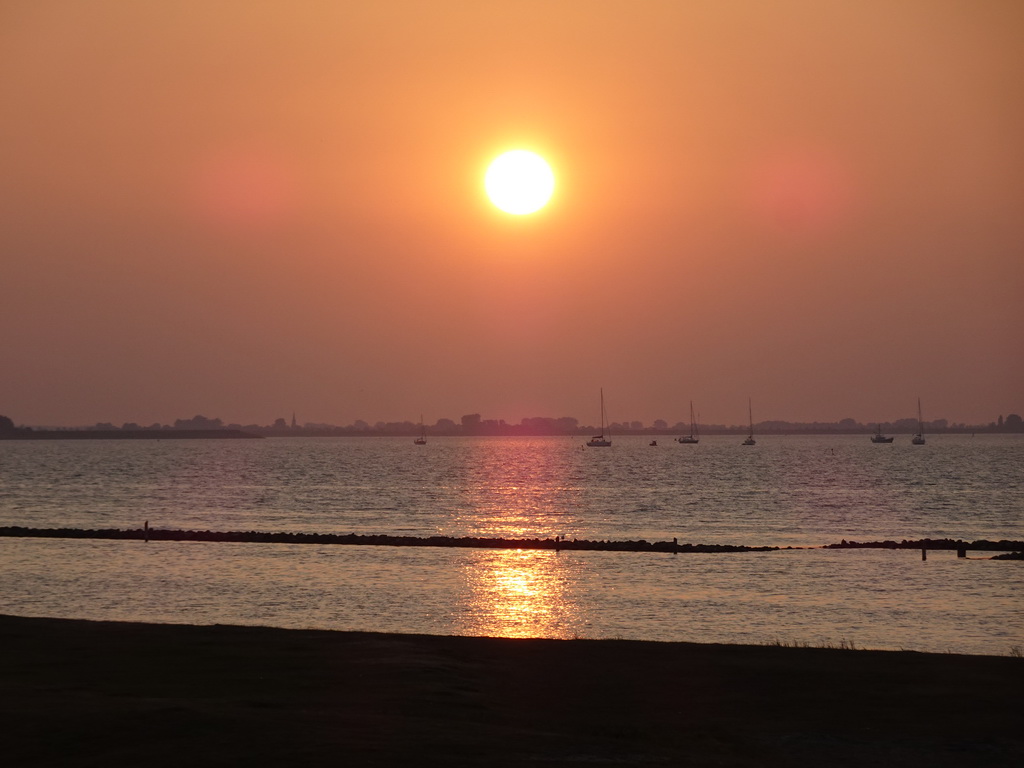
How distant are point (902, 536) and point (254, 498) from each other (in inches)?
3142

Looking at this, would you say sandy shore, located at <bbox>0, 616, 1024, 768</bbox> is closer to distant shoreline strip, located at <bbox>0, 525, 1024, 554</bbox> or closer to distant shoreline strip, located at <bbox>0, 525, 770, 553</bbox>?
distant shoreline strip, located at <bbox>0, 525, 770, 553</bbox>

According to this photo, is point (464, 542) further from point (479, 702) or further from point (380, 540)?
point (479, 702)

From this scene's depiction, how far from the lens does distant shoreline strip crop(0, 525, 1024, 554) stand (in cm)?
7288

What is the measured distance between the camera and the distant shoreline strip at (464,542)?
239ft

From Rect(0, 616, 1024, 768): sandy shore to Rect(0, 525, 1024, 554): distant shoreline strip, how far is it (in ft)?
163

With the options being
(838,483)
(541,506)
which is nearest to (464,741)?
(541,506)

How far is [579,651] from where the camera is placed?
2344 cm

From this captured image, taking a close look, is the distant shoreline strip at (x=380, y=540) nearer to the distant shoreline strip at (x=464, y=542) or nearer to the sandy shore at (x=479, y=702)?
the distant shoreline strip at (x=464, y=542)

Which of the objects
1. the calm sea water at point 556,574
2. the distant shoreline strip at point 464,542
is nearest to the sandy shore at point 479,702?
the calm sea water at point 556,574

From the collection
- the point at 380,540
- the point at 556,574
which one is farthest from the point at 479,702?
the point at 380,540

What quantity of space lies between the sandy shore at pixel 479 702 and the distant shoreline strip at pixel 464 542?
1950 inches

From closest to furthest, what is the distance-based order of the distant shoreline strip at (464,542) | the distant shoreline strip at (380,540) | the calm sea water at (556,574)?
the calm sea water at (556,574), the distant shoreline strip at (464,542), the distant shoreline strip at (380,540)

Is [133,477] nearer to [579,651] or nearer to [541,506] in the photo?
[541,506]

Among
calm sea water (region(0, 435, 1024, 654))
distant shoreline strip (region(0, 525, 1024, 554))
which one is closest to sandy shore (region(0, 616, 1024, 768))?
calm sea water (region(0, 435, 1024, 654))
